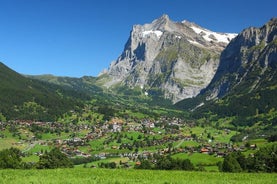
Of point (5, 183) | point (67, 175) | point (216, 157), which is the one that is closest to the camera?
point (5, 183)

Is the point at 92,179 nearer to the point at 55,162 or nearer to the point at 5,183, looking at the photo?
the point at 5,183

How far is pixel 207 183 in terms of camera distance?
49312 millimetres

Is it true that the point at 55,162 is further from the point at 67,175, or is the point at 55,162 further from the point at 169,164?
the point at 67,175

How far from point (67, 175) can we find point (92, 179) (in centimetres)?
638

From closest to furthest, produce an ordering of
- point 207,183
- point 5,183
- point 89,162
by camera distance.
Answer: point 5,183 → point 207,183 → point 89,162

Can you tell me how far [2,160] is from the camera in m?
91.2

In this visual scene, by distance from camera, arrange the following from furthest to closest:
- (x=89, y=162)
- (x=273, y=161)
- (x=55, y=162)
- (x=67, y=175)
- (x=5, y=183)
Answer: (x=89, y=162) < (x=55, y=162) < (x=273, y=161) < (x=67, y=175) < (x=5, y=183)

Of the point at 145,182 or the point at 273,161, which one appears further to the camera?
the point at 273,161

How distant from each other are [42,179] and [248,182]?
27.5 meters

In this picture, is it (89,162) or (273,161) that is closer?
(273,161)

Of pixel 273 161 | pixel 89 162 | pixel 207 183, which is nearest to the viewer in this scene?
pixel 207 183

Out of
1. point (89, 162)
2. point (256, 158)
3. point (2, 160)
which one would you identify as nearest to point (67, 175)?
point (2, 160)

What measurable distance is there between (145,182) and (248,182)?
45.2ft

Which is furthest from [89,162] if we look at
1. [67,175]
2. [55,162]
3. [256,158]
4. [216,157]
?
[67,175]
